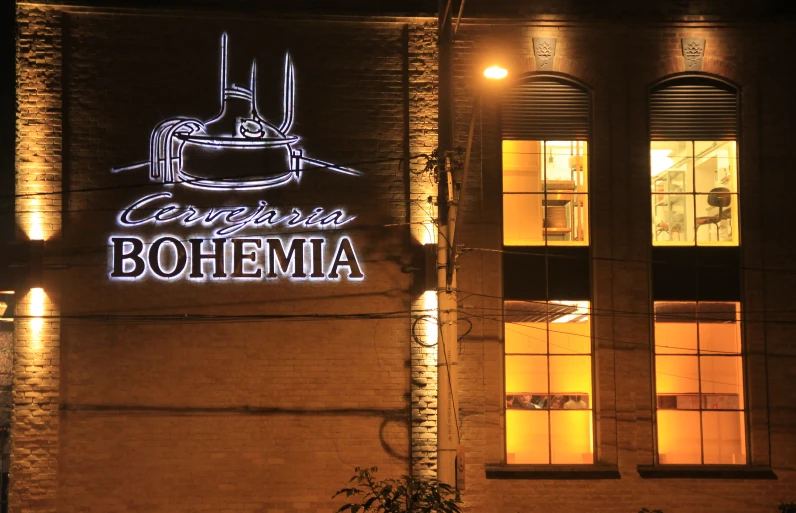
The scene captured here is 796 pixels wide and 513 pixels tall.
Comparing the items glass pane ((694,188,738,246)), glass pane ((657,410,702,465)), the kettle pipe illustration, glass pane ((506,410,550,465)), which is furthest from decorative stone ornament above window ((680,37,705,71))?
glass pane ((506,410,550,465))

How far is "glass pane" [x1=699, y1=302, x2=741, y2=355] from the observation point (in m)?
16.5

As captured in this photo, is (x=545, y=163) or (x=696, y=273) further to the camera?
(x=545, y=163)

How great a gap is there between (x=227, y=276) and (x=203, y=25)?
183 inches

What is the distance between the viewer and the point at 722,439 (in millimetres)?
16312

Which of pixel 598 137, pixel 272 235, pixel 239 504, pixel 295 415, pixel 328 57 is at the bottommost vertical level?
pixel 239 504

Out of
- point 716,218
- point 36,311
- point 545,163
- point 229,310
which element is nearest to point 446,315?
point 229,310

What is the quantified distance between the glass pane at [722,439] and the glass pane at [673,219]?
328 centimetres

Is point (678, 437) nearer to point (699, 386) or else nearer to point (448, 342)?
point (699, 386)

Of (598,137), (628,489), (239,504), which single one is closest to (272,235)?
(239,504)

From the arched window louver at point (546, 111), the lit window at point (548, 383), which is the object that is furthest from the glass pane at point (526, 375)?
the arched window louver at point (546, 111)

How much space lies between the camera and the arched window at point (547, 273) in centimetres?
1622

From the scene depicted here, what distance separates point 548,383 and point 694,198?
446 centimetres

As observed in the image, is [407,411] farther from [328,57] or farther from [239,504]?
[328,57]

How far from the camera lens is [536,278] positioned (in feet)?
53.9
